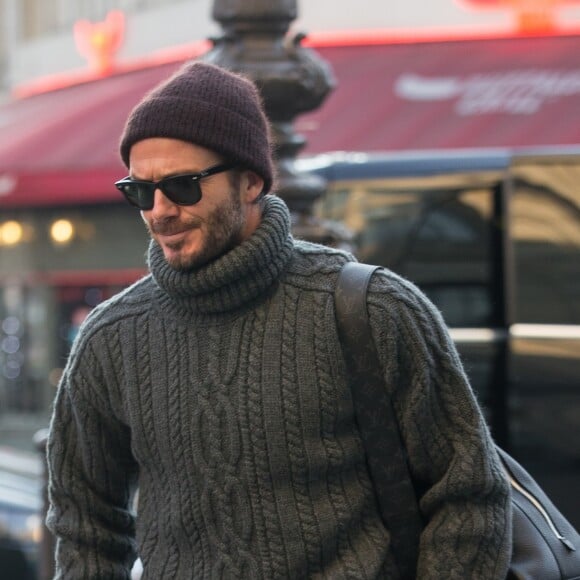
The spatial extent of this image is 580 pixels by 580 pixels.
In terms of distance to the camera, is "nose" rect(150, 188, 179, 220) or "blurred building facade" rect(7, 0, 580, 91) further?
"blurred building facade" rect(7, 0, 580, 91)

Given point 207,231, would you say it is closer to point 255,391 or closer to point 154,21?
point 255,391

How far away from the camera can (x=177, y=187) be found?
2.57m

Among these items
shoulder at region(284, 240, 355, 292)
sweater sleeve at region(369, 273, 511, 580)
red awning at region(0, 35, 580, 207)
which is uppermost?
shoulder at region(284, 240, 355, 292)

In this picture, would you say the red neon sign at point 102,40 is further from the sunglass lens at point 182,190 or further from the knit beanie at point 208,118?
the sunglass lens at point 182,190

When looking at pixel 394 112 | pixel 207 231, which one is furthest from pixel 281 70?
pixel 394 112

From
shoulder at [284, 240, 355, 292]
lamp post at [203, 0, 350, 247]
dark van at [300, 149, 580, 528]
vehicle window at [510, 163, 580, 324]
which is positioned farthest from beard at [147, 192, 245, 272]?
vehicle window at [510, 163, 580, 324]

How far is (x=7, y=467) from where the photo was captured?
27.7 feet

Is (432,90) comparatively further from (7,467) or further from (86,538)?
(86,538)

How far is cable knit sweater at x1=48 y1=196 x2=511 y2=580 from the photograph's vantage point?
99.7 inches

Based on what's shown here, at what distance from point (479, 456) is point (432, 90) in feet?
40.0

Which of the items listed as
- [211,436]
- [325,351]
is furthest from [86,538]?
[325,351]

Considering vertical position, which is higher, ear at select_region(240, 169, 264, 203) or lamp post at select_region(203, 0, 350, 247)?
ear at select_region(240, 169, 264, 203)

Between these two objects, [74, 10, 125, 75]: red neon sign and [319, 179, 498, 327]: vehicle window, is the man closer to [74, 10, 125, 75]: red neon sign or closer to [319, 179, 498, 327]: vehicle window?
[319, 179, 498, 327]: vehicle window

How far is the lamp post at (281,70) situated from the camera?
5273mm
